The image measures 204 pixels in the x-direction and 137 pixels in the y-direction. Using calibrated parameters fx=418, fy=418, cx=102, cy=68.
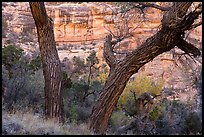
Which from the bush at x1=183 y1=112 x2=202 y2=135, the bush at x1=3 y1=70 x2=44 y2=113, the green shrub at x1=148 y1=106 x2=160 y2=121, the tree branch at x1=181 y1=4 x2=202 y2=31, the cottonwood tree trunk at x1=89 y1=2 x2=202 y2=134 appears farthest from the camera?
the green shrub at x1=148 y1=106 x2=160 y2=121

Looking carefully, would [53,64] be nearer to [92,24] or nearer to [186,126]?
[186,126]

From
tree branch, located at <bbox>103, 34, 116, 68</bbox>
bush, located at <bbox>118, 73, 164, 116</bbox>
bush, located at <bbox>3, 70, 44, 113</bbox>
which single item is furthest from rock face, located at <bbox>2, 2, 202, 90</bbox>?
tree branch, located at <bbox>103, 34, 116, 68</bbox>

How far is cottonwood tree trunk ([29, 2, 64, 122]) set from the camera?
6.86m

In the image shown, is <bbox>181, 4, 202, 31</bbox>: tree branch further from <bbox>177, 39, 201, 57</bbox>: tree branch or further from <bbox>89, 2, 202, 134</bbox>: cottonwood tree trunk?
<bbox>177, 39, 201, 57</bbox>: tree branch

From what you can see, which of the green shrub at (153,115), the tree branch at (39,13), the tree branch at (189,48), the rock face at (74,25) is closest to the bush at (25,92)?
the tree branch at (39,13)

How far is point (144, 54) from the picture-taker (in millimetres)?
6316

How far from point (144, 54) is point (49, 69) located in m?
1.64

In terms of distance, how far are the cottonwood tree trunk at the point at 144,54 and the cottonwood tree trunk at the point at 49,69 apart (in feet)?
2.10

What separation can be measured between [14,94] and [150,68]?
20.7 meters

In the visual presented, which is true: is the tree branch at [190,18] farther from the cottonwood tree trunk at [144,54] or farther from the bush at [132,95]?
the bush at [132,95]

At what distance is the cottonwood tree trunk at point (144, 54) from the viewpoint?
580cm

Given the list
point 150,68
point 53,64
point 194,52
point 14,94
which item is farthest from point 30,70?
point 150,68

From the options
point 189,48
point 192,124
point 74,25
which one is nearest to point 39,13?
point 189,48

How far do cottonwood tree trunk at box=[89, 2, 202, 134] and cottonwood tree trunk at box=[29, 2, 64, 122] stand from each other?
64cm
